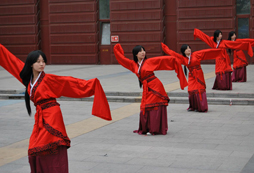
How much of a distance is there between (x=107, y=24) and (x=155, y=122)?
17.2 meters

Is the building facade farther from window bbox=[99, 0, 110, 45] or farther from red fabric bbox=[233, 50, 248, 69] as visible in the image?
red fabric bbox=[233, 50, 248, 69]

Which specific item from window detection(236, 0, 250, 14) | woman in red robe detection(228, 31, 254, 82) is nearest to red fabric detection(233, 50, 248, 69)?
woman in red robe detection(228, 31, 254, 82)

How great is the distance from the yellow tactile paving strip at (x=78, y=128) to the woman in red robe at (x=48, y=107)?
1.90 meters

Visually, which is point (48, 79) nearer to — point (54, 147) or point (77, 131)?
point (54, 147)

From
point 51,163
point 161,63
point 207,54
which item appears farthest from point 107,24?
point 51,163

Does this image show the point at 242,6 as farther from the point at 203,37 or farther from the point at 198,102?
the point at 198,102

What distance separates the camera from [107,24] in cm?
2556

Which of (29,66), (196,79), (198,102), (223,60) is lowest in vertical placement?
(198,102)

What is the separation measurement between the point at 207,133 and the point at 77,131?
255 cm

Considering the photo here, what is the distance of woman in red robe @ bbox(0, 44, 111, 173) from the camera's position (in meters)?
5.34

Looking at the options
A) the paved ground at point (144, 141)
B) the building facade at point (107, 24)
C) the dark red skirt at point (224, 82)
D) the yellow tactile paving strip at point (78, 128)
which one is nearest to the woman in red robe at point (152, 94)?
the paved ground at point (144, 141)

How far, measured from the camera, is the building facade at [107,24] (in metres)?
23.1

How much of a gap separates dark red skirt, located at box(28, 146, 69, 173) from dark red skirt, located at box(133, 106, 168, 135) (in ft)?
12.1

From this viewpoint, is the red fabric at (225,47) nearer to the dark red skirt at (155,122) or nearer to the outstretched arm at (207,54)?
the outstretched arm at (207,54)
